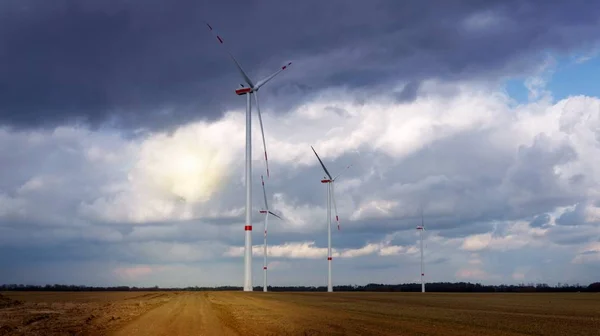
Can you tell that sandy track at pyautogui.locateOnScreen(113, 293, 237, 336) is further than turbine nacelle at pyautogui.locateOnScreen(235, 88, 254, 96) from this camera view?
No

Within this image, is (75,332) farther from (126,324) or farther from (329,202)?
(329,202)

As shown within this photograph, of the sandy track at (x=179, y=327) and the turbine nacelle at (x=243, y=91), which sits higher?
the turbine nacelle at (x=243, y=91)

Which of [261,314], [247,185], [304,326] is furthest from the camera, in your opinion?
[247,185]

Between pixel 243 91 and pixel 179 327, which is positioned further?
pixel 243 91

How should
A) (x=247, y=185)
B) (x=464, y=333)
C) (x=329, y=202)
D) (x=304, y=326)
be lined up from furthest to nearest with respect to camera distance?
(x=329, y=202) < (x=247, y=185) < (x=304, y=326) < (x=464, y=333)

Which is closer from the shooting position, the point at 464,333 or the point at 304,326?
the point at 464,333

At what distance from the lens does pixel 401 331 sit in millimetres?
36562

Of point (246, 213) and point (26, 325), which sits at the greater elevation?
point (246, 213)

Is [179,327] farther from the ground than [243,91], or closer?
closer

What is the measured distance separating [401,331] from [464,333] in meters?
3.68

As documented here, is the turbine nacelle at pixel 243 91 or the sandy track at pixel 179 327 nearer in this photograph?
the sandy track at pixel 179 327

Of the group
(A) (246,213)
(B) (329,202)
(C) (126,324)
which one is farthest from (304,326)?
(B) (329,202)

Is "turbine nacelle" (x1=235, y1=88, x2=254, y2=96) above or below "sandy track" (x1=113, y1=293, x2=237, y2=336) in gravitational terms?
above

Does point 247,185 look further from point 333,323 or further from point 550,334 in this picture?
point 550,334
